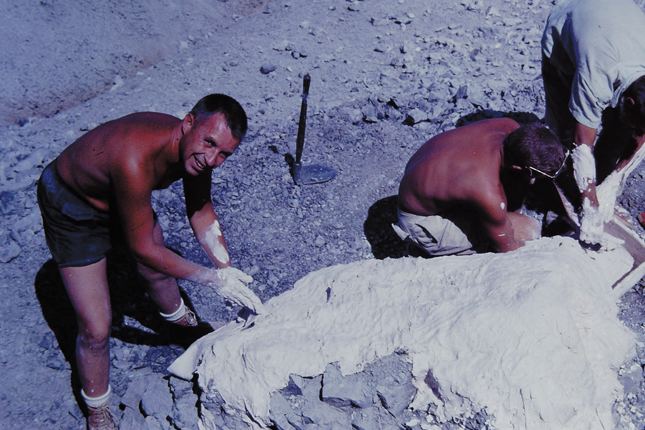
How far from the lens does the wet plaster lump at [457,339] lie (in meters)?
1.82

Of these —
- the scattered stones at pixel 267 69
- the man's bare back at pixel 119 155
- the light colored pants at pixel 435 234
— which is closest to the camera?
the man's bare back at pixel 119 155

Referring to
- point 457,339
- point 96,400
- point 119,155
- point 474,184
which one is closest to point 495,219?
point 474,184

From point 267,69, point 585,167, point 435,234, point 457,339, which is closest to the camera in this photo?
point 457,339

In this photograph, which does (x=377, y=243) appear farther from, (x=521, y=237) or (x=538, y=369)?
(x=538, y=369)

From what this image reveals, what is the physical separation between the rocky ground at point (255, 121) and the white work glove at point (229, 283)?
428 millimetres

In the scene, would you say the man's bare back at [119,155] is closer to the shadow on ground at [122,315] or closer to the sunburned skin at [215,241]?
the sunburned skin at [215,241]

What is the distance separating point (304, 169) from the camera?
376 cm

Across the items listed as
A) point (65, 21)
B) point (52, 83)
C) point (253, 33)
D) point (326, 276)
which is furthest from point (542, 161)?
point (65, 21)

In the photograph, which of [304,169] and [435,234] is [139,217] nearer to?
[435,234]

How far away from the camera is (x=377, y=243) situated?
11.2ft

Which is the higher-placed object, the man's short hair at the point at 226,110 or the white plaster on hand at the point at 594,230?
the man's short hair at the point at 226,110

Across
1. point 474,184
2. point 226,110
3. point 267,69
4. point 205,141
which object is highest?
point 226,110

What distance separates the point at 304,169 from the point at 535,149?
1.69 metres

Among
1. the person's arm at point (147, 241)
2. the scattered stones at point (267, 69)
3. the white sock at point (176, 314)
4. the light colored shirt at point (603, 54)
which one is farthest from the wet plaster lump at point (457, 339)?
the scattered stones at point (267, 69)
